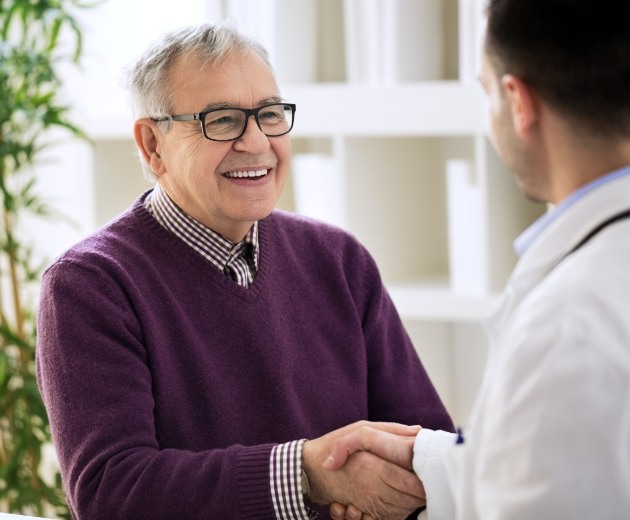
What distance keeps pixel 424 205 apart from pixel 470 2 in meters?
0.66

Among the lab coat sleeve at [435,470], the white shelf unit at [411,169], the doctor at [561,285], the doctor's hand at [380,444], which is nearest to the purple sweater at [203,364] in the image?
the doctor's hand at [380,444]

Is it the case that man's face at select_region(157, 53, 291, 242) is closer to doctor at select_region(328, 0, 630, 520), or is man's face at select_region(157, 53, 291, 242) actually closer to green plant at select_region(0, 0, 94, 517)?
doctor at select_region(328, 0, 630, 520)

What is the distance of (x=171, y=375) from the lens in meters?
1.74

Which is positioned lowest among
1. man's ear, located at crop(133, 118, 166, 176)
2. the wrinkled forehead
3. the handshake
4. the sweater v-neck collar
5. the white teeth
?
the handshake

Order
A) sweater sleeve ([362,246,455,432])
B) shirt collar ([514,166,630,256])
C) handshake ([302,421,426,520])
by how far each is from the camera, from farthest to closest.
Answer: sweater sleeve ([362,246,455,432]) → handshake ([302,421,426,520]) → shirt collar ([514,166,630,256])

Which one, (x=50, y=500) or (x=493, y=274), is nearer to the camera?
(x=493, y=274)

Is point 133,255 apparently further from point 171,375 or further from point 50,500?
point 50,500

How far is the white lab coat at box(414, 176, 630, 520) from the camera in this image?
1.05 metres

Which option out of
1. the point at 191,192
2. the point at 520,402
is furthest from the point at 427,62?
the point at 520,402

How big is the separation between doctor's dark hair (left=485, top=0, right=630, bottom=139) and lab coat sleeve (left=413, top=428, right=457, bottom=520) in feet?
1.76

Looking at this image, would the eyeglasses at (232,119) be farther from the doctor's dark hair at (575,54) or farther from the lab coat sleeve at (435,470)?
the doctor's dark hair at (575,54)

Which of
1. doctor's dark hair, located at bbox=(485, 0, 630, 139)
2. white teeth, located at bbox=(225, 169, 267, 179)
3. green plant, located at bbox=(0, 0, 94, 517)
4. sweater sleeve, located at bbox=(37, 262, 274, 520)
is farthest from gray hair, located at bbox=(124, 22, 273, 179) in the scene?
green plant, located at bbox=(0, 0, 94, 517)

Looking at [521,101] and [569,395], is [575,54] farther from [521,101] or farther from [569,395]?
[569,395]

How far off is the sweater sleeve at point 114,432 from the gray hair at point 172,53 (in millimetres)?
333
